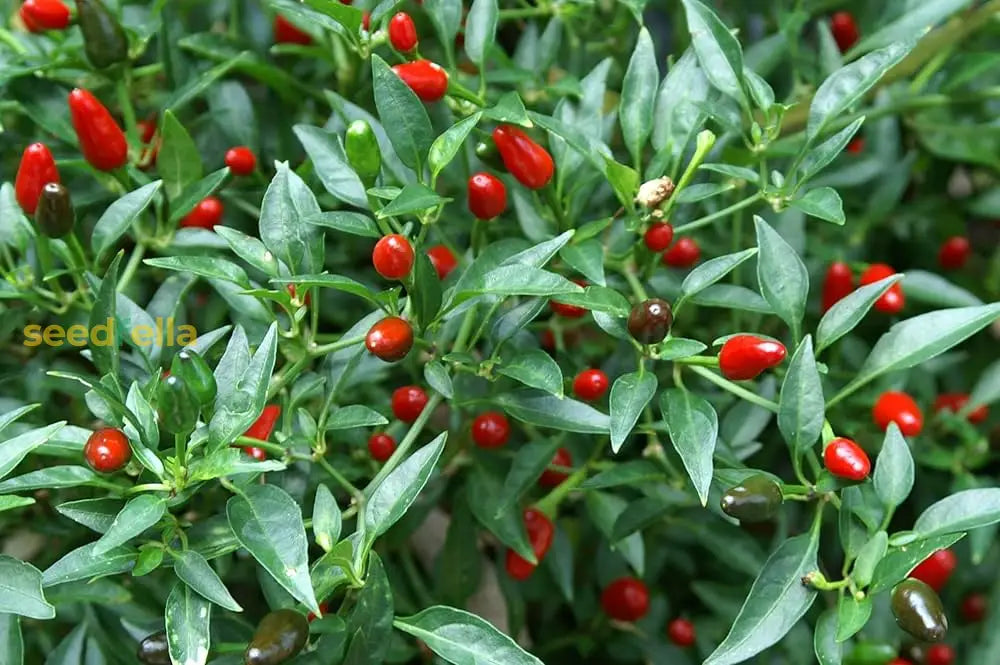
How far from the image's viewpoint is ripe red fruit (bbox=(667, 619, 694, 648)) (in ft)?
3.68

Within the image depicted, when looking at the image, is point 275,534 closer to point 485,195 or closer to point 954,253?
point 485,195

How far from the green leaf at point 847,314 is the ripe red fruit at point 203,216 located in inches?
22.1

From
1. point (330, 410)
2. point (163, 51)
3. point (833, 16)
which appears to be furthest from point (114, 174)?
point (833, 16)

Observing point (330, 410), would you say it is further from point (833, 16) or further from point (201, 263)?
point (833, 16)

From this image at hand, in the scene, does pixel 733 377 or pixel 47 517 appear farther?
pixel 47 517

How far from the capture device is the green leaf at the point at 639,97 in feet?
2.86

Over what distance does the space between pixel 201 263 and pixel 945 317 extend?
554 mm

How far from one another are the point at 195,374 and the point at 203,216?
1.23 ft

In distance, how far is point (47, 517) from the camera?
0.97 meters

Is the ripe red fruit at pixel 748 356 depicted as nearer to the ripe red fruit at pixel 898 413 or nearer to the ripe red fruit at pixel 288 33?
the ripe red fruit at pixel 898 413

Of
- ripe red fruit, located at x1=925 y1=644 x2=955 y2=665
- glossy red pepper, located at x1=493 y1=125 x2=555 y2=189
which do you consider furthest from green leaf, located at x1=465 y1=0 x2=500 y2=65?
ripe red fruit, located at x1=925 y1=644 x2=955 y2=665

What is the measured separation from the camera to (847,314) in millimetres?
794

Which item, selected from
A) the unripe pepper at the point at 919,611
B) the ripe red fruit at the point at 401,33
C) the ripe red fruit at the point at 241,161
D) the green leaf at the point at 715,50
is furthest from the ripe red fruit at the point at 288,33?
the unripe pepper at the point at 919,611

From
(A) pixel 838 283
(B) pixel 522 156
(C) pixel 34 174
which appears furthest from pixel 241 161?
(A) pixel 838 283
